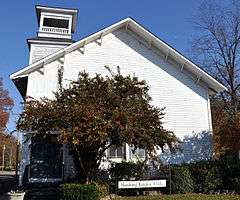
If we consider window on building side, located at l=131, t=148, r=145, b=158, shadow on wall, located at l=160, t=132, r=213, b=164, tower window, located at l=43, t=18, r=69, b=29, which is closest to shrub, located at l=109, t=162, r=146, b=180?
window on building side, located at l=131, t=148, r=145, b=158

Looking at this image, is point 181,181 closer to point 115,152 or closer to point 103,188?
point 103,188

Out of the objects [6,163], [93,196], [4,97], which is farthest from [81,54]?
[6,163]

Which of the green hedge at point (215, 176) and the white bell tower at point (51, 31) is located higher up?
the white bell tower at point (51, 31)

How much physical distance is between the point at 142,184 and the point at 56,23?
17.1m

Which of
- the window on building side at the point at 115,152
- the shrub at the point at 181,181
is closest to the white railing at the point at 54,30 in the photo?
the window on building side at the point at 115,152

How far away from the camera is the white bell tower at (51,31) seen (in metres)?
26.6

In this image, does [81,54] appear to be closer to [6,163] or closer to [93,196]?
[93,196]

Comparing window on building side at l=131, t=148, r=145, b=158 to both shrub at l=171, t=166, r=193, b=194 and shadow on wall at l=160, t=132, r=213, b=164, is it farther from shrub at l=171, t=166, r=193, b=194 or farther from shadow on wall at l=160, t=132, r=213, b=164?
shrub at l=171, t=166, r=193, b=194

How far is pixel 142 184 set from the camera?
58.2ft

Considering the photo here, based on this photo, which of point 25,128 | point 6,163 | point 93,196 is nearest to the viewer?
point 93,196

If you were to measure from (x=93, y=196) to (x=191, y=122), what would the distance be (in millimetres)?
9566

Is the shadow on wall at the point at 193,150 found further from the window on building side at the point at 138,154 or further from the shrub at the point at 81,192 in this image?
the shrub at the point at 81,192

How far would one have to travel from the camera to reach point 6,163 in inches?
3194

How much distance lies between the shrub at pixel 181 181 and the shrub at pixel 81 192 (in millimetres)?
4563
